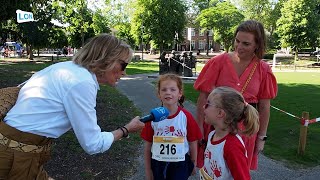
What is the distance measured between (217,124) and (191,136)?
2.20 feet

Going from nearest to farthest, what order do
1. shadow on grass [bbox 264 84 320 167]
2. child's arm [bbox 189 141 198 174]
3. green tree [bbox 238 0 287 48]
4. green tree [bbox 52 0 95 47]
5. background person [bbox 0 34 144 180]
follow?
background person [bbox 0 34 144 180], child's arm [bbox 189 141 198 174], shadow on grass [bbox 264 84 320 167], green tree [bbox 52 0 95 47], green tree [bbox 238 0 287 48]

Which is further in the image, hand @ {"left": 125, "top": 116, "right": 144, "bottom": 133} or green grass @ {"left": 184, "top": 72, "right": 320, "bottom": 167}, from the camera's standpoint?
green grass @ {"left": 184, "top": 72, "right": 320, "bottom": 167}

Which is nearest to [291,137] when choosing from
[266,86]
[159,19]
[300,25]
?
[266,86]

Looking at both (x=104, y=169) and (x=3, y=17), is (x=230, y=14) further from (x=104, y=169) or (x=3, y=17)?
(x=104, y=169)

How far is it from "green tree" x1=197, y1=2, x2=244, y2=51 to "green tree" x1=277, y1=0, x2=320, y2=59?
9.87 metres

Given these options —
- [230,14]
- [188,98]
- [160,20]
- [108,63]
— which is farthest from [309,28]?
[108,63]

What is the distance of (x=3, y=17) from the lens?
53.2ft

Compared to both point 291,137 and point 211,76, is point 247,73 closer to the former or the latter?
point 211,76

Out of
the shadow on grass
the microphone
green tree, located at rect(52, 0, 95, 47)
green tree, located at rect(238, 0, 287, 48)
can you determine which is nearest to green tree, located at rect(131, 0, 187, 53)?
green tree, located at rect(52, 0, 95, 47)

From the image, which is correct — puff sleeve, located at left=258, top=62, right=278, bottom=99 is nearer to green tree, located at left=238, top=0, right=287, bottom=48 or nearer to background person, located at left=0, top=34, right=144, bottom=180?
background person, located at left=0, top=34, right=144, bottom=180

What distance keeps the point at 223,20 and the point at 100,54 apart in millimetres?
60313

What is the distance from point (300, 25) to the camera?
51375 millimetres

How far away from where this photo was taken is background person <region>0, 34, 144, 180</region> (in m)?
2.42

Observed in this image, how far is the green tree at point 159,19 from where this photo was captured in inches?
2271
